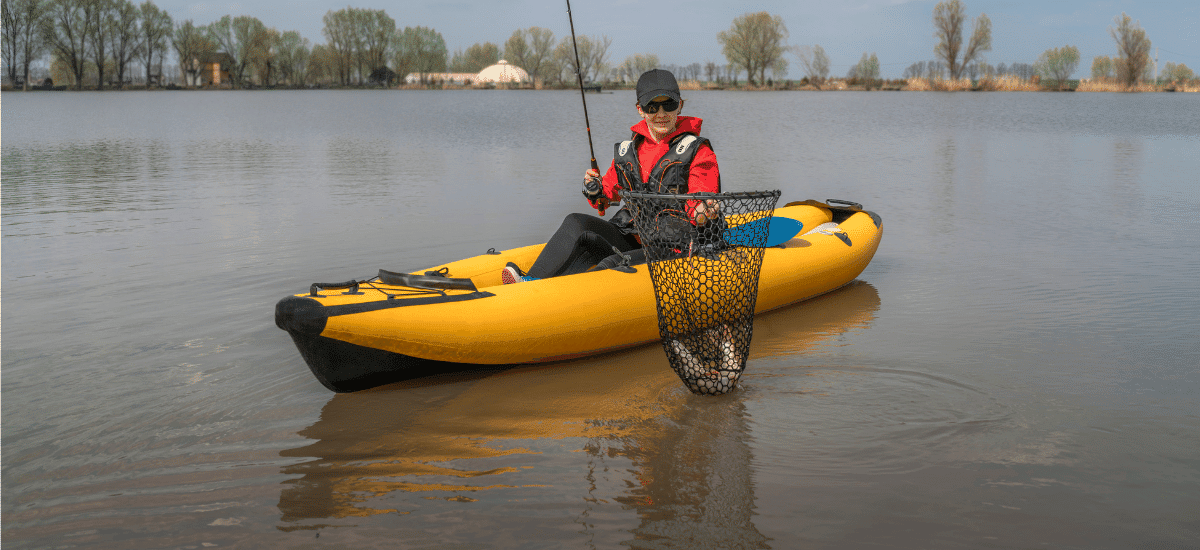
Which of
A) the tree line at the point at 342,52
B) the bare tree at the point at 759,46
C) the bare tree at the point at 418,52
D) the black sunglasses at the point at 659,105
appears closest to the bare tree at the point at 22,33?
the tree line at the point at 342,52

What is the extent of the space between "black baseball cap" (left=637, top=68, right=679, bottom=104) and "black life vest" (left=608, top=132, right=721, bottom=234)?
0.79ft

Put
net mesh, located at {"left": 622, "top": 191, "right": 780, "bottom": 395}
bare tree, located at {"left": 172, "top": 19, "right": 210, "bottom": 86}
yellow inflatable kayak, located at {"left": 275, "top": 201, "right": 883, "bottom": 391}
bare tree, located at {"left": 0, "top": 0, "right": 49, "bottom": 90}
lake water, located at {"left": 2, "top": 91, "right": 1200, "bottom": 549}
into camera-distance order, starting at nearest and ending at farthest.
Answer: lake water, located at {"left": 2, "top": 91, "right": 1200, "bottom": 549} < yellow inflatable kayak, located at {"left": 275, "top": 201, "right": 883, "bottom": 391} < net mesh, located at {"left": 622, "top": 191, "right": 780, "bottom": 395} < bare tree, located at {"left": 0, "top": 0, "right": 49, "bottom": 90} < bare tree, located at {"left": 172, "top": 19, "right": 210, "bottom": 86}

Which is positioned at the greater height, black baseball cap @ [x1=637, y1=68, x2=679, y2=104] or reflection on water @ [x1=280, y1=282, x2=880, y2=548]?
black baseball cap @ [x1=637, y1=68, x2=679, y2=104]

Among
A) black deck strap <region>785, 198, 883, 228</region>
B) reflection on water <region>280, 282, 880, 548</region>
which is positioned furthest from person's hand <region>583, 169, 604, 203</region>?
black deck strap <region>785, 198, 883, 228</region>

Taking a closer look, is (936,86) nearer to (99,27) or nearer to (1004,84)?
(1004,84)

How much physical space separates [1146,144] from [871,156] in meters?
5.83

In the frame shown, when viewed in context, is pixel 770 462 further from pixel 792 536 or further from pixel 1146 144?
pixel 1146 144

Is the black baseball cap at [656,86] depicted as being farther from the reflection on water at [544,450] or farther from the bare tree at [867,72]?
the bare tree at [867,72]

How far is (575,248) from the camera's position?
172 inches

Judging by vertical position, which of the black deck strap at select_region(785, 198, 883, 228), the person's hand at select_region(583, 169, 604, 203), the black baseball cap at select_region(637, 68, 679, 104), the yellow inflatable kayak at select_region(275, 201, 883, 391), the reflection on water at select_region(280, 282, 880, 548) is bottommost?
the reflection on water at select_region(280, 282, 880, 548)

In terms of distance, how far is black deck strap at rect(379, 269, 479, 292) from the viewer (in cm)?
376

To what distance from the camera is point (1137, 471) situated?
9.52 feet

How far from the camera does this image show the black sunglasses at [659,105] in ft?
13.0

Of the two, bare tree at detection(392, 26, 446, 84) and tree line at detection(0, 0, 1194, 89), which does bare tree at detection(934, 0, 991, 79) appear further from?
bare tree at detection(392, 26, 446, 84)
